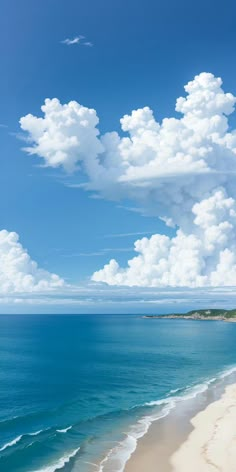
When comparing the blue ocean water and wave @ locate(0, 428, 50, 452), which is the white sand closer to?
the blue ocean water

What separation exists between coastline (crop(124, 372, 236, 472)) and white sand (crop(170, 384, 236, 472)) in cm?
8

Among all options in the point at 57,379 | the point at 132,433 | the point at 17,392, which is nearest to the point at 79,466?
the point at 132,433

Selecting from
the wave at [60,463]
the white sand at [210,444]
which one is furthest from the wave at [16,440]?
the white sand at [210,444]

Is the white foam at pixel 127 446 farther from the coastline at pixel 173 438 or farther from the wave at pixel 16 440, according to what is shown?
the wave at pixel 16 440

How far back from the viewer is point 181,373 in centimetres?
8244

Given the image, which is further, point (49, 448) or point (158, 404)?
point (158, 404)

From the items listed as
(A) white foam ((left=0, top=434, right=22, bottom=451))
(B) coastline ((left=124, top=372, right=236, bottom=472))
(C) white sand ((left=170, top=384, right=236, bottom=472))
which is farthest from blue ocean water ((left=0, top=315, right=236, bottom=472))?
(C) white sand ((left=170, top=384, right=236, bottom=472))

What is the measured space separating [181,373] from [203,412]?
94.3 feet

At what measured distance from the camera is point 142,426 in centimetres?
4812

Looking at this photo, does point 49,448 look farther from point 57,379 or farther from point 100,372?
point 100,372

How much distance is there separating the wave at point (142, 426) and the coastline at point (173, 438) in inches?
20.7

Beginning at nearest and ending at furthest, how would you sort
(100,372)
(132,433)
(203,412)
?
(132,433)
(203,412)
(100,372)

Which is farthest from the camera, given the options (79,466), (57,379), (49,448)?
(57,379)

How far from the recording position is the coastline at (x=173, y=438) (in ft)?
120
